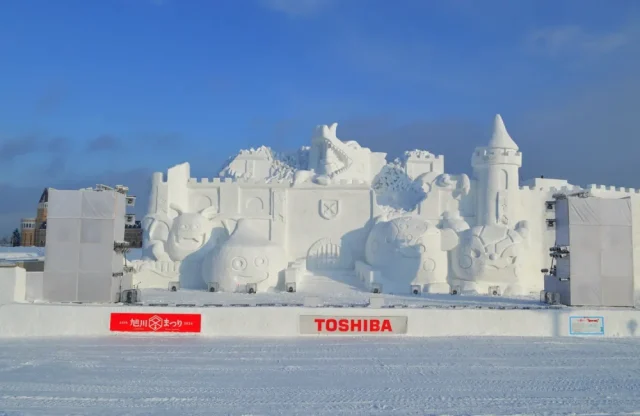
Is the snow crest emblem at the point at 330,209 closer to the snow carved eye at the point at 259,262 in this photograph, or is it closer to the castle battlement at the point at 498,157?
the snow carved eye at the point at 259,262

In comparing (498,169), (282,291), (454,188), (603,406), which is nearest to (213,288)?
(282,291)

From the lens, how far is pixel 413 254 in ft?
87.2

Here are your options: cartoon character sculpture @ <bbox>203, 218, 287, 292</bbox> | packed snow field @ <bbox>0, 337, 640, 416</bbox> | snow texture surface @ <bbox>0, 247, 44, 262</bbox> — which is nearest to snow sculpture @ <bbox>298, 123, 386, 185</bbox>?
cartoon character sculpture @ <bbox>203, 218, 287, 292</bbox>

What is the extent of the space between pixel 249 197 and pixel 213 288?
19.7 ft

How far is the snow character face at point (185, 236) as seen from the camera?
28250mm

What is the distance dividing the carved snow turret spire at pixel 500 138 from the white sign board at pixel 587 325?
15.8 meters

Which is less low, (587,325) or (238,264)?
(238,264)

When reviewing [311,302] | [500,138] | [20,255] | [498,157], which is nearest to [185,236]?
[20,255]

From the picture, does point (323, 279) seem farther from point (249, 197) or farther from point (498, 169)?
point (498, 169)

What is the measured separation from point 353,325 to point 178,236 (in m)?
14.6

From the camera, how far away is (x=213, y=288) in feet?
85.6

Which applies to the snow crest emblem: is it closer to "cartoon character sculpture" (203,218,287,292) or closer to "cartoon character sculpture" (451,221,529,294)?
"cartoon character sculpture" (203,218,287,292)

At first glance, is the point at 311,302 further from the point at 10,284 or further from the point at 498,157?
the point at 498,157

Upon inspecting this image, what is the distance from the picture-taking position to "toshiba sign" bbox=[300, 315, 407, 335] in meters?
15.8
